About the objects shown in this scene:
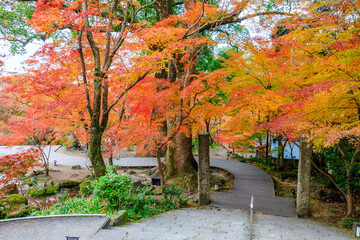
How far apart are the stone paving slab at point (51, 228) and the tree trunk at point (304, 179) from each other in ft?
20.7

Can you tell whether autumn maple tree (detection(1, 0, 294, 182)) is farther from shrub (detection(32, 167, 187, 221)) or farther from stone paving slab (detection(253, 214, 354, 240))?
stone paving slab (detection(253, 214, 354, 240))

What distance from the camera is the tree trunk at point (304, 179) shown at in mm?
7443

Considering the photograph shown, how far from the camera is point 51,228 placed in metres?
4.77

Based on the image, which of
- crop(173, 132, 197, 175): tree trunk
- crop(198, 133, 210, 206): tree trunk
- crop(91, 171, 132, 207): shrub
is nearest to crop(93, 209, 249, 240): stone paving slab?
crop(91, 171, 132, 207): shrub

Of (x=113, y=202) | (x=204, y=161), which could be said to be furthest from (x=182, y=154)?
(x=113, y=202)

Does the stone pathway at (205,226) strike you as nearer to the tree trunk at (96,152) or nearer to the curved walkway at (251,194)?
the curved walkway at (251,194)

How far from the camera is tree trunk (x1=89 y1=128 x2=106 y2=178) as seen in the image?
7.59m

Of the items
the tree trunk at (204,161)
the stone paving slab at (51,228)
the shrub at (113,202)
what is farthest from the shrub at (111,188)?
the tree trunk at (204,161)

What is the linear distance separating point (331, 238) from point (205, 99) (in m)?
6.72

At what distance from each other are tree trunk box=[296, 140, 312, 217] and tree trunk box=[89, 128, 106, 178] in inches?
265

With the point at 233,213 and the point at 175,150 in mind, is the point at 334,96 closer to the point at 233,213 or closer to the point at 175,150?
the point at 233,213

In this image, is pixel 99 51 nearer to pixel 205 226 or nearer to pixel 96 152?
pixel 96 152

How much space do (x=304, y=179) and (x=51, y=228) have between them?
294 inches

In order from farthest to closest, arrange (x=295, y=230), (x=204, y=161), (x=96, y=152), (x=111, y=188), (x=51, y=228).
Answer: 1. (x=204, y=161)
2. (x=96, y=152)
3. (x=295, y=230)
4. (x=111, y=188)
5. (x=51, y=228)
